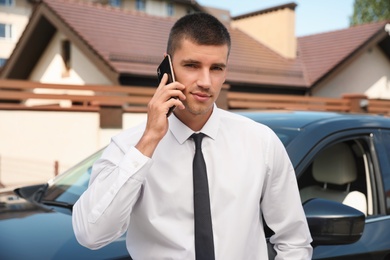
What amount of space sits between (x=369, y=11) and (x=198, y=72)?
4110 cm

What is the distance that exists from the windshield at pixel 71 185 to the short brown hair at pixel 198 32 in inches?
53.3

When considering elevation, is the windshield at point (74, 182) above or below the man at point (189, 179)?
below

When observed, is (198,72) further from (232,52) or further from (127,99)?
(232,52)

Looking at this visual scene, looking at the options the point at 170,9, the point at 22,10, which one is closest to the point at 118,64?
the point at 170,9

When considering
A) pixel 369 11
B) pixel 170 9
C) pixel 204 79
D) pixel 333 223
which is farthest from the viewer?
pixel 170 9

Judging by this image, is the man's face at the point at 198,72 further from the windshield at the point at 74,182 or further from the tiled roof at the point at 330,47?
the tiled roof at the point at 330,47

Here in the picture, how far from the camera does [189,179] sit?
1.71 m

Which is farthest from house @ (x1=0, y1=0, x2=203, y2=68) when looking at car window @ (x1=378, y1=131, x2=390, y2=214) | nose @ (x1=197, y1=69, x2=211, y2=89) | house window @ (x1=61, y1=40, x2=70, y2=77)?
nose @ (x1=197, y1=69, x2=211, y2=89)

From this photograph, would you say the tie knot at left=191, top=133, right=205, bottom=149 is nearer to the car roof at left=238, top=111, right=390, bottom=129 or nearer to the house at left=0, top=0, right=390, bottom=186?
the car roof at left=238, top=111, right=390, bottom=129

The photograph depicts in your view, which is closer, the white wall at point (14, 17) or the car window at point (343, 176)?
the car window at point (343, 176)

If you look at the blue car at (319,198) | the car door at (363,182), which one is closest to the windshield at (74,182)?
the blue car at (319,198)

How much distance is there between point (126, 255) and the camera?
81.3 inches

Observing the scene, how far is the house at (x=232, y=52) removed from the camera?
15.0m

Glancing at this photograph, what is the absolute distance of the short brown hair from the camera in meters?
1.67
